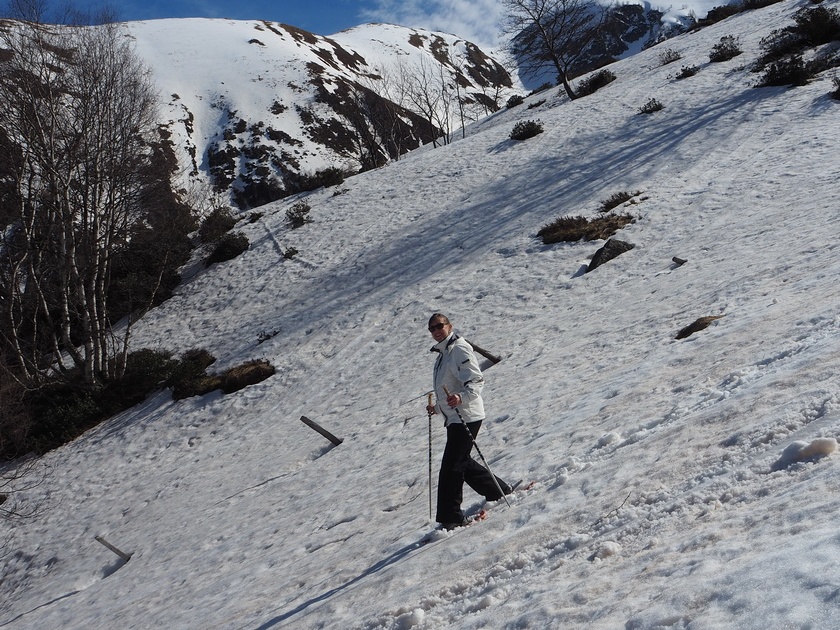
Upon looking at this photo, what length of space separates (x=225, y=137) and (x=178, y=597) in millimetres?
71846

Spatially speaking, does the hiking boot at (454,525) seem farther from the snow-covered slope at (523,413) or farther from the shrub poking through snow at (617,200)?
the shrub poking through snow at (617,200)

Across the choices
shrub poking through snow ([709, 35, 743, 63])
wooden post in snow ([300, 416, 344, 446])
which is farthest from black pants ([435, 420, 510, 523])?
shrub poking through snow ([709, 35, 743, 63])

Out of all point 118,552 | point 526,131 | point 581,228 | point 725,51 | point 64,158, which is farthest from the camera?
point 526,131

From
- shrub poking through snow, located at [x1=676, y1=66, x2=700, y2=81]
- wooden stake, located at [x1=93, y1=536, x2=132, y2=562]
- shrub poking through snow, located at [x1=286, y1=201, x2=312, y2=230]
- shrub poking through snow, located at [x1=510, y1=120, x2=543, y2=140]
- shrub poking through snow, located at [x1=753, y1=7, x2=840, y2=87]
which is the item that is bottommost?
wooden stake, located at [x1=93, y1=536, x2=132, y2=562]

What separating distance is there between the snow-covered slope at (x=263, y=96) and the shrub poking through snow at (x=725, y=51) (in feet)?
85.9

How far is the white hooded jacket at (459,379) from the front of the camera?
544 cm

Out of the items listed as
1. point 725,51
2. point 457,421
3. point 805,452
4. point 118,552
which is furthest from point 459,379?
point 725,51

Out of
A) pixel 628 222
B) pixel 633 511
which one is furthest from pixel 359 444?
pixel 628 222

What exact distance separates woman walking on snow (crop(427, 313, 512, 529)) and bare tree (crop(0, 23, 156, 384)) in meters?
15.3

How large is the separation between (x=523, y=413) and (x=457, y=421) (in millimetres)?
3014

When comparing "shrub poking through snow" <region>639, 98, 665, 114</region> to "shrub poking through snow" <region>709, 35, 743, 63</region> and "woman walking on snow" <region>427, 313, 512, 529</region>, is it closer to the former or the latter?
"shrub poking through snow" <region>709, 35, 743, 63</region>

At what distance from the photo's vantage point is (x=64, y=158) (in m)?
16.7

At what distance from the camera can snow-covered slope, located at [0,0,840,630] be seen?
3.43 metres

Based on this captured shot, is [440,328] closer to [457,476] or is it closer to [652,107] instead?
[457,476]
